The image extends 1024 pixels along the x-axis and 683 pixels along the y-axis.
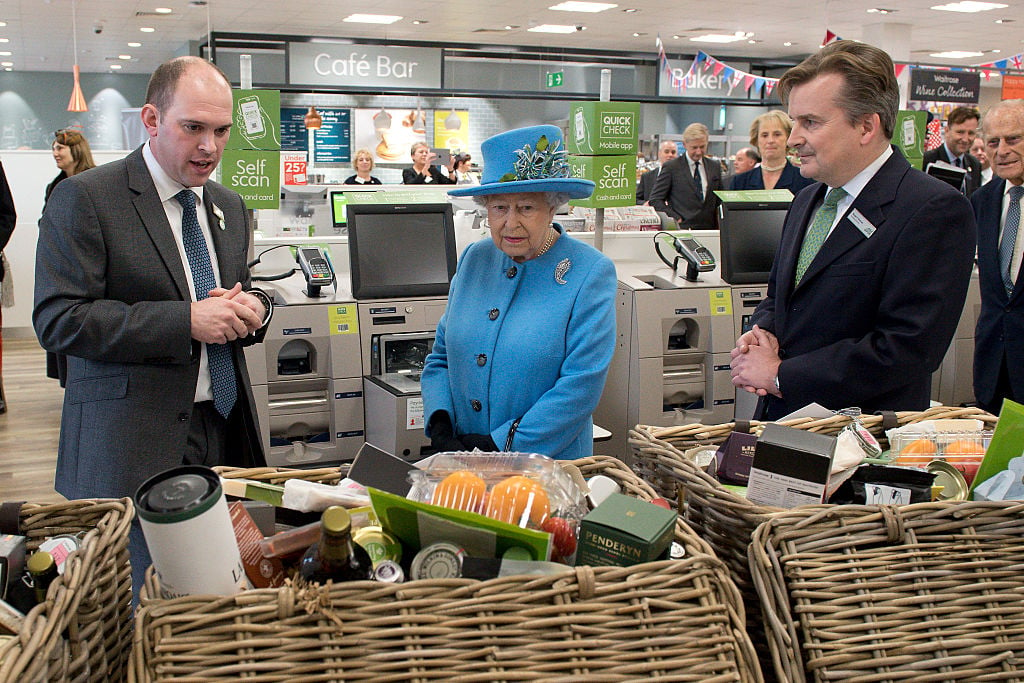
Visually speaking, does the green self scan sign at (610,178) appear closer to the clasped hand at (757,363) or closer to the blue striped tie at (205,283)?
the clasped hand at (757,363)

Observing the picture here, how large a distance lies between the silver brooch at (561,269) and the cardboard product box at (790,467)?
96cm

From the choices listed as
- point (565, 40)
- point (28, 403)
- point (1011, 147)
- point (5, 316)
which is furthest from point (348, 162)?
point (1011, 147)

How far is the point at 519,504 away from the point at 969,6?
1272 cm

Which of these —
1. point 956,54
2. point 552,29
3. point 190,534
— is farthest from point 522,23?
point 190,534

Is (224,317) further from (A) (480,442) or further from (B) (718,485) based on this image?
(B) (718,485)

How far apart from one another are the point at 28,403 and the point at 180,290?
5363 mm

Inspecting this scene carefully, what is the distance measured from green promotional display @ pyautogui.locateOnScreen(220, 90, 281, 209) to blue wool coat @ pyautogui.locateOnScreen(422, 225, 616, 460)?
2086 mm

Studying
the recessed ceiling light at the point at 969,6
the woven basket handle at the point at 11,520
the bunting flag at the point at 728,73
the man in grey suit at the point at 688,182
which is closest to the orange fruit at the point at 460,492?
the woven basket handle at the point at 11,520

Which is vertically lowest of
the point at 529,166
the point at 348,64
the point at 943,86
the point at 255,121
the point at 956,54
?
the point at 529,166

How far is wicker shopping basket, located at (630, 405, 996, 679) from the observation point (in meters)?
1.21

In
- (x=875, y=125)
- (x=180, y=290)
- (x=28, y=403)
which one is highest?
(x=875, y=125)

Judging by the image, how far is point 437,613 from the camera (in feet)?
3.11

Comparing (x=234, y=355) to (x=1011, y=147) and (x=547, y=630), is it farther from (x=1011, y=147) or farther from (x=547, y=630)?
(x=1011, y=147)

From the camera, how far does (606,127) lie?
4.36 metres
